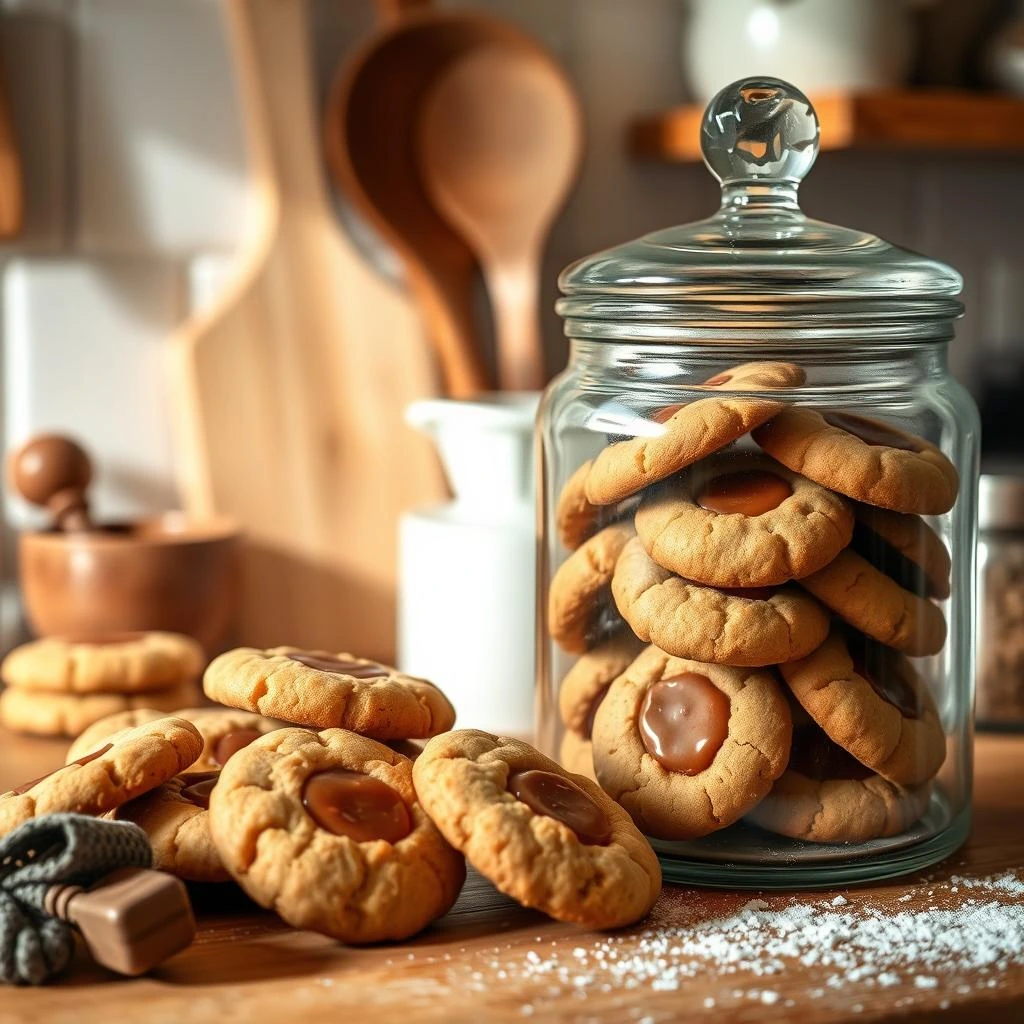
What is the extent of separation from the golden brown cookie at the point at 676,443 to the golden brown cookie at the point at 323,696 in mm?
122

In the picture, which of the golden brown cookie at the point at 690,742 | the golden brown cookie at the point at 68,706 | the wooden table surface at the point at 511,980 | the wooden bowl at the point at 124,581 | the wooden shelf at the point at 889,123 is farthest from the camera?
the wooden shelf at the point at 889,123

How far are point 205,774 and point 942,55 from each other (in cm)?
113

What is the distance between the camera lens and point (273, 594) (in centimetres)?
123

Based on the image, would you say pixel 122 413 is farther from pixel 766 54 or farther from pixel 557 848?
pixel 557 848

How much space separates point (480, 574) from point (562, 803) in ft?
1.16

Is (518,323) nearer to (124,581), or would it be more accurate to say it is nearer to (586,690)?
(124,581)

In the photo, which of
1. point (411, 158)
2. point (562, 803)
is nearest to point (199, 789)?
point (562, 803)

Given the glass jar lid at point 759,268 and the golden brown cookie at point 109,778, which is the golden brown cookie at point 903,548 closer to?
the glass jar lid at point 759,268

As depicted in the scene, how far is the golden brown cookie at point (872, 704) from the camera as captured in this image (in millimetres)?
634

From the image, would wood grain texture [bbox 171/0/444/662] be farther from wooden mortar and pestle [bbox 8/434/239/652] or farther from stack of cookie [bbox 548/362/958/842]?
stack of cookie [bbox 548/362/958/842]

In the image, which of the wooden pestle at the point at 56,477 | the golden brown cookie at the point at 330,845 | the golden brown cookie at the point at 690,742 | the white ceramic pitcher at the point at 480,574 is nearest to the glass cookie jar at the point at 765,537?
the golden brown cookie at the point at 690,742

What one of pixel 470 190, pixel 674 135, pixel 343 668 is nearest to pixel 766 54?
pixel 674 135

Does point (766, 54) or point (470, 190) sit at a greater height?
point (766, 54)

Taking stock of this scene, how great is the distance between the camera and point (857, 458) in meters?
0.63
